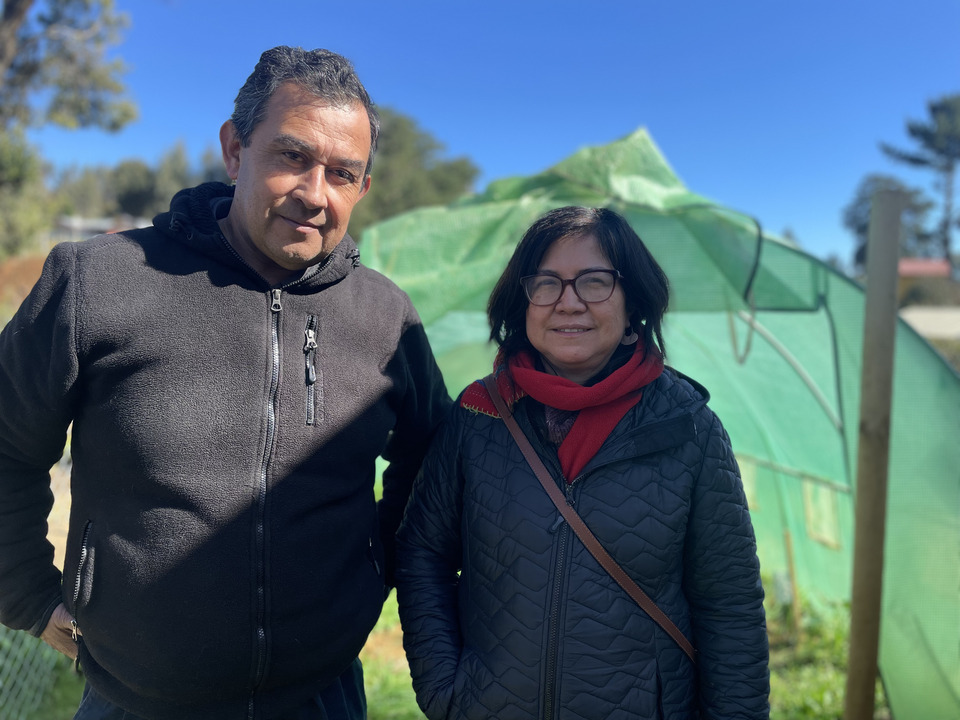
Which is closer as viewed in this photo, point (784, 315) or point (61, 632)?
point (61, 632)

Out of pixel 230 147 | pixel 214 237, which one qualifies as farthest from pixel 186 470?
pixel 230 147

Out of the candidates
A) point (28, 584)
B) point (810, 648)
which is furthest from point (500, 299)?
point (810, 648)

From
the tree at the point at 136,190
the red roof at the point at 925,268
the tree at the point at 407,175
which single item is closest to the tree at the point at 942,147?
the red roof at the point at 925,268

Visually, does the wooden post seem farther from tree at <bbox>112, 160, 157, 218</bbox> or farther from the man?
tree at <bbox>112, 160, 157, 218</bbox>

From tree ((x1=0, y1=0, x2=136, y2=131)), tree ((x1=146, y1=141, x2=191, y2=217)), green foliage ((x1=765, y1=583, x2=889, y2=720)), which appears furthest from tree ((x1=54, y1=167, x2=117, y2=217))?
green foliage ((x1=765, y1=583, x2=889, y2=720))

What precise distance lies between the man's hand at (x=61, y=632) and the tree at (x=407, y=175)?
23905 mm

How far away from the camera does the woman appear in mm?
1581

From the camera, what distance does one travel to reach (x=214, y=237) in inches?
62.9

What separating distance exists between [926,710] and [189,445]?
11.5ft

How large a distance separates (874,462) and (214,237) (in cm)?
269

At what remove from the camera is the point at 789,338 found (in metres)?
4.49

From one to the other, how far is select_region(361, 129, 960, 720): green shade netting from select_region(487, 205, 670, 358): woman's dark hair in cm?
103

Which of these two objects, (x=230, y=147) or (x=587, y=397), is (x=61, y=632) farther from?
(x=587, y=397)

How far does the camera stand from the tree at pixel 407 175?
1118 inches
